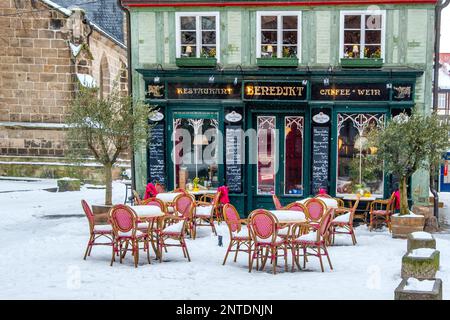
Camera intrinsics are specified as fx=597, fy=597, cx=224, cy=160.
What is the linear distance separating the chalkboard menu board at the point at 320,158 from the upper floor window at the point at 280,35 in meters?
2.25

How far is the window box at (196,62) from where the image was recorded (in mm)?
16359

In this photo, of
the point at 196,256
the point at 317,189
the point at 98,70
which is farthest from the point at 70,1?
the point at 196,256

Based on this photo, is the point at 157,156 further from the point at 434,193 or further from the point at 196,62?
the point at 434,193

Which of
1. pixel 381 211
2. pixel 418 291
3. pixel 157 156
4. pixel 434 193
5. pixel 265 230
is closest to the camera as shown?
pixel 418 291

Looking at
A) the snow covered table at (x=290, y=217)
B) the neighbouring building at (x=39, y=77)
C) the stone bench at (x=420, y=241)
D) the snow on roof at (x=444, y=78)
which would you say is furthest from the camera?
the snow on roof at (x=444, y=78)

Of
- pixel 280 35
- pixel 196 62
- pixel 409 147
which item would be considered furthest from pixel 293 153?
pixel 409 147

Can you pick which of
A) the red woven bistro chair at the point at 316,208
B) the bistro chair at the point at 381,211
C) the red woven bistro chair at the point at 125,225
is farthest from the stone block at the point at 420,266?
the bistro chair at the point at 381,211

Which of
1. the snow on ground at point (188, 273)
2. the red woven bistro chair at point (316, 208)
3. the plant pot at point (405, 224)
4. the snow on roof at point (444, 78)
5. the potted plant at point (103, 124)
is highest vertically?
the snow on roof at point (444, 78)

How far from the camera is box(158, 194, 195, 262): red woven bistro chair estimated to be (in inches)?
441

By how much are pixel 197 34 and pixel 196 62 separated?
0.83 metres

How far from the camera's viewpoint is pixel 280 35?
53.7 ft

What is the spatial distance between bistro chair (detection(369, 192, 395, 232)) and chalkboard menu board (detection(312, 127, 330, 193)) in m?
1.47

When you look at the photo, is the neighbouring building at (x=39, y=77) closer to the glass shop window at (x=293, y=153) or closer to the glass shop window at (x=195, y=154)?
the glass shop window at (x=195, y=154)

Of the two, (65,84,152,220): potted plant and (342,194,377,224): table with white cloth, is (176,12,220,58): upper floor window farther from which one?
(342,194,377,224): table with white cloth
